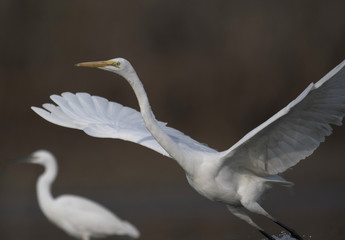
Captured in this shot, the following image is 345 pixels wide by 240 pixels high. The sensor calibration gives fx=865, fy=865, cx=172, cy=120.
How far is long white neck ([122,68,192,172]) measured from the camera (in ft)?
18.5

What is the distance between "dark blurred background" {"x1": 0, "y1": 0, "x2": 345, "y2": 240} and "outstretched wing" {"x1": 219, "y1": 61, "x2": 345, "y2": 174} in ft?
20.2

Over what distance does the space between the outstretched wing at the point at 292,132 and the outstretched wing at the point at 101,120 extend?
0.54m

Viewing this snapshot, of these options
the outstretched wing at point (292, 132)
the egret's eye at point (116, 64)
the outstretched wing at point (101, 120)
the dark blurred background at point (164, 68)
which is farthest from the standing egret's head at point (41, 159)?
the dark blurred background at point (164, 68)

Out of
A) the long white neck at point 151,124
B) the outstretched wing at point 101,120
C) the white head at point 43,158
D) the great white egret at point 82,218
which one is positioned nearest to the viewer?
the great white egret at point 82,218

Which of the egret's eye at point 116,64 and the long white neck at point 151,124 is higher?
the egret's eye at point 116,64

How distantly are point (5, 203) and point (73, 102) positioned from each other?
5.33 metres

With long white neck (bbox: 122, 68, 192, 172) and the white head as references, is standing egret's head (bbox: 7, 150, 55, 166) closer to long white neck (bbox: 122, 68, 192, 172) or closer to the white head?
the white head

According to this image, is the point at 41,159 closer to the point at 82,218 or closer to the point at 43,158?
the point at 43,158

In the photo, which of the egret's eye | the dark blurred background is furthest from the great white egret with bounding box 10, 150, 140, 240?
the dark blurred background

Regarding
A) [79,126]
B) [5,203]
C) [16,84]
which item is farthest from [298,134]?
[16,84]

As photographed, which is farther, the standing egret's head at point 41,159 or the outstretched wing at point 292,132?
the standing egret's head at point 41,159

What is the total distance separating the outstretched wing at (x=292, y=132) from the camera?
547 cm

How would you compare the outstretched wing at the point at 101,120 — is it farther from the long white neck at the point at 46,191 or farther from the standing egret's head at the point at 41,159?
the long white neck at the point at 46,191

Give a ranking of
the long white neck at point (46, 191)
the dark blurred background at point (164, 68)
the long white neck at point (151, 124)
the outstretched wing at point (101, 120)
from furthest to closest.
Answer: the dark blurred background at point (164, 68)
the outstretched wing at point (101, 120)
the long white neck at point (151, 124)
the long white neck at point (46, 191)
